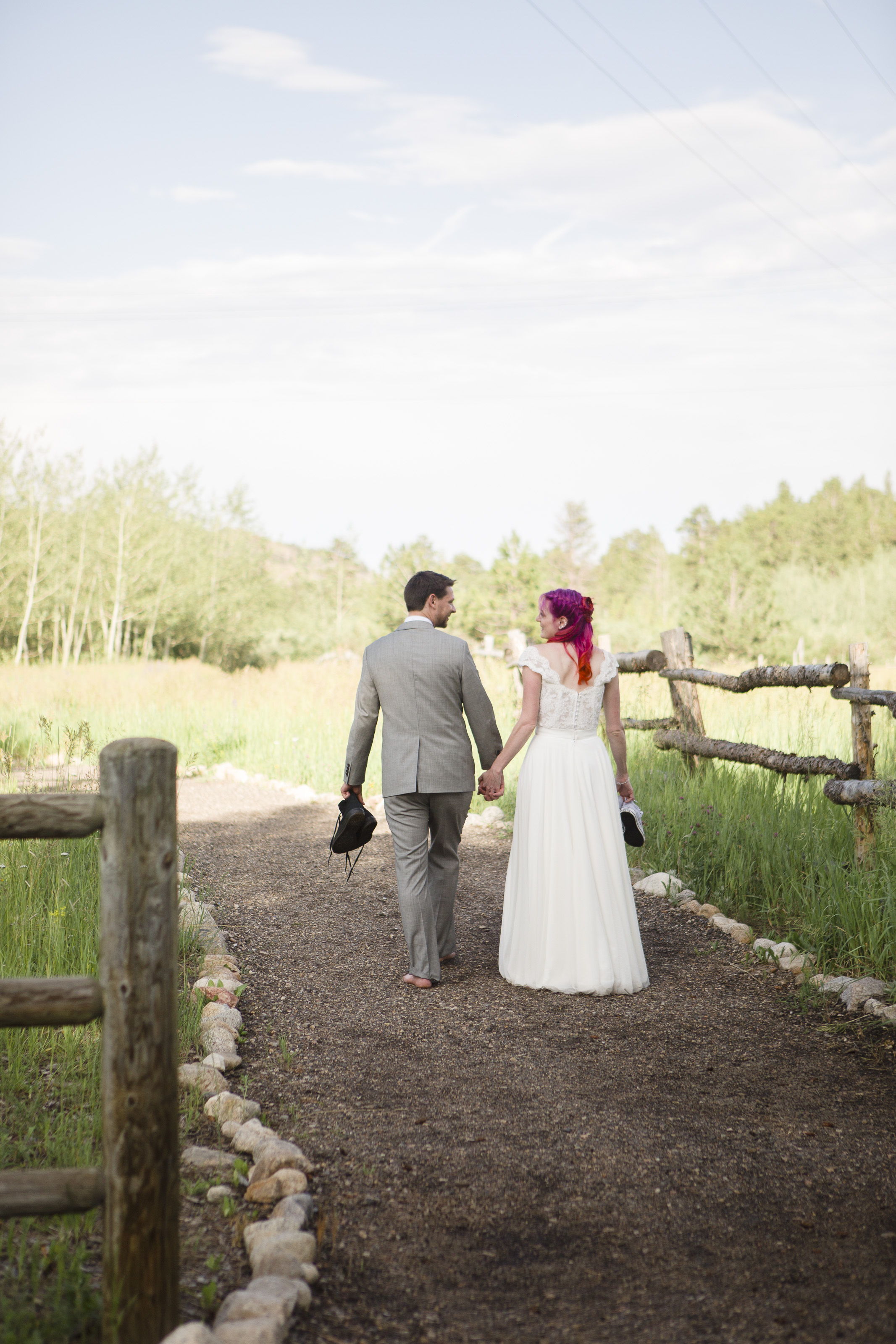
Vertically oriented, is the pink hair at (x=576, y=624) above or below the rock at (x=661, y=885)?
above

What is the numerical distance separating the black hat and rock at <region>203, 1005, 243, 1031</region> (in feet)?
3.15

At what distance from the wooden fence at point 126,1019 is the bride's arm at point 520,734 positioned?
2815 mm

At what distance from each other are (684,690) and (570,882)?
12.3 feet

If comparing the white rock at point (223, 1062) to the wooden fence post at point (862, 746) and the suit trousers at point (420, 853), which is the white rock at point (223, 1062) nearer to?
the suit trousers at point (420, 853)

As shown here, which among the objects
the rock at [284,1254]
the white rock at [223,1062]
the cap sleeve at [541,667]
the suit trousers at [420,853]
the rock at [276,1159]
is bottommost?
the white rock at [223,1062]

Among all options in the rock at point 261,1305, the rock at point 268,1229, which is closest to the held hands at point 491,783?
the rock at point 268,1229

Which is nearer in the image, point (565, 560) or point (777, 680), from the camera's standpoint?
point (777, 680)

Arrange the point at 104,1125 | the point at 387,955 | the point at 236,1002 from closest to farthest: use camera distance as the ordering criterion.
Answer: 1. the point at 104,1125
2. the point at 236,1002
3. the point at 387,955

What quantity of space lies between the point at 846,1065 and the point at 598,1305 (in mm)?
1918

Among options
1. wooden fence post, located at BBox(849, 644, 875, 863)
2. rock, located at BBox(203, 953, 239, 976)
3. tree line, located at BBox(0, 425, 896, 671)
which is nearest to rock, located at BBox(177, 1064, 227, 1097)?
rock, located at BBox(203, 953, 239, 976)

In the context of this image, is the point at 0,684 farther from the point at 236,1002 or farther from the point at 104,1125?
the point at 104,1125

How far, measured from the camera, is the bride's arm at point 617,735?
5023 mm

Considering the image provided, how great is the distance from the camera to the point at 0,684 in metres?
15.1

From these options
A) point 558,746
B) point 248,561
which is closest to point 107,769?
point 558,746
